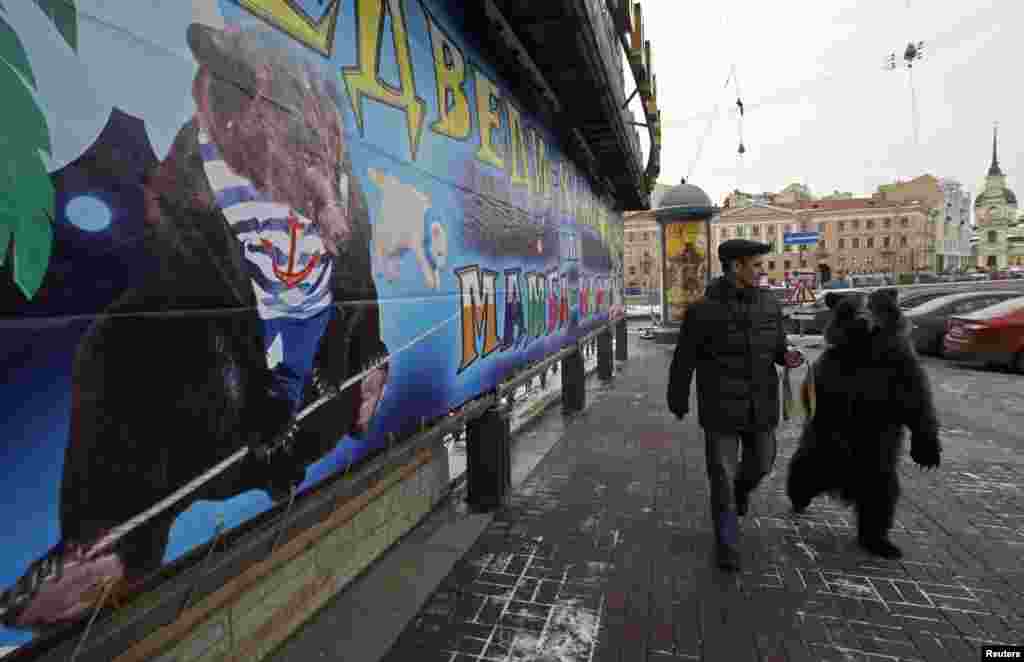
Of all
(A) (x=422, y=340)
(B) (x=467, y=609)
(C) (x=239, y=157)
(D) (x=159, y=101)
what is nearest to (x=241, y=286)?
(C) (x=239, y=157)

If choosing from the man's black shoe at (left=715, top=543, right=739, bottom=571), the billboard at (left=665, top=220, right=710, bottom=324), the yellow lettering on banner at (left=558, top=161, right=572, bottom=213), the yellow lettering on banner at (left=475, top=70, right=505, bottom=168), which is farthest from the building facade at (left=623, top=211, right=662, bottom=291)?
the man's black shoe at (left=715, top=543, right=739, bottom=571)

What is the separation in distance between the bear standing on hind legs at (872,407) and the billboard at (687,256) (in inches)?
585

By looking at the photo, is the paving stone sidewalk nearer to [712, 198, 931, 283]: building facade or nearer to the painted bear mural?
the painted bear mural

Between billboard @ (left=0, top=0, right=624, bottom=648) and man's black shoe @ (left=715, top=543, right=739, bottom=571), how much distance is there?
2.10 meters

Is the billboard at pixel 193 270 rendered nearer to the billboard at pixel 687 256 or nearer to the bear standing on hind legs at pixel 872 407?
the bear standing on hind legs at pixel 872 407

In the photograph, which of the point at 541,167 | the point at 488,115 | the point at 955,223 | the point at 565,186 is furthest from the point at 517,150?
the point at 955,223

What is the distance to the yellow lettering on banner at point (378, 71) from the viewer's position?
8.83ft

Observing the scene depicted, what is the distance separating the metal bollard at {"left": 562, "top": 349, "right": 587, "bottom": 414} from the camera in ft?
27.6

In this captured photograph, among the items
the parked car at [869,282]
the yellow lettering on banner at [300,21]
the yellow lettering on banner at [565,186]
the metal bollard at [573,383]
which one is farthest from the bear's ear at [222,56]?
the parked car at [869,282]

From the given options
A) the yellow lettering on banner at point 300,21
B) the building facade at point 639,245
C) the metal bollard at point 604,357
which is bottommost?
the metal bollard at point 604,357

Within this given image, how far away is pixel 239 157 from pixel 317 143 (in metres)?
0.50

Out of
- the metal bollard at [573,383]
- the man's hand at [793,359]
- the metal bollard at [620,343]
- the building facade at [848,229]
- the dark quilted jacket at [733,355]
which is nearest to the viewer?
the dark quilted jacket at [733,355]

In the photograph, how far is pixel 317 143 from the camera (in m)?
2.35

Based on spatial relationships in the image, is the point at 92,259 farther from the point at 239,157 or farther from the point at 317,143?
the point at 317,143
